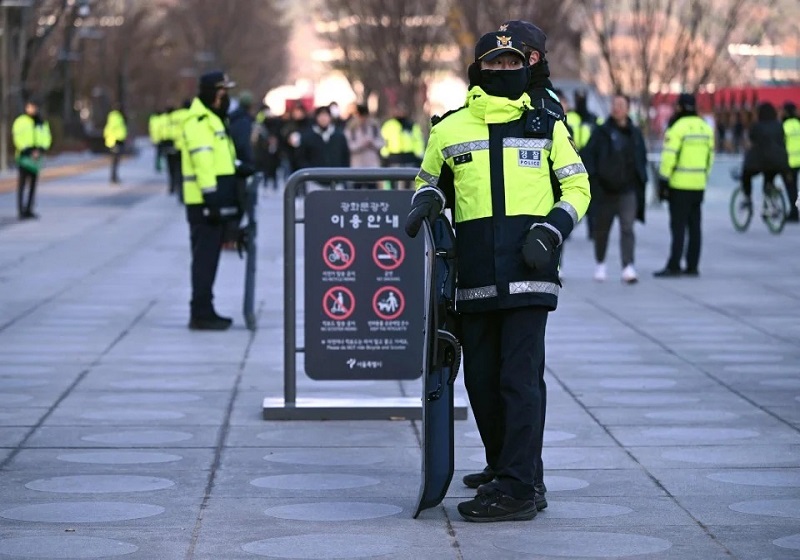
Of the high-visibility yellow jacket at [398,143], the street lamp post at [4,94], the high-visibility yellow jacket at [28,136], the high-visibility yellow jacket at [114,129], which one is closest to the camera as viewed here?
the high-visibility yellow jacket at [28,136]

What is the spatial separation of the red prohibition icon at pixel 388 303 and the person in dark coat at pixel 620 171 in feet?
26.6

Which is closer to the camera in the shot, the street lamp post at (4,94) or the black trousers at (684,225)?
the black trousers at (684,225)

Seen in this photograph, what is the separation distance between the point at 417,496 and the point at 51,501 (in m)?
1.41

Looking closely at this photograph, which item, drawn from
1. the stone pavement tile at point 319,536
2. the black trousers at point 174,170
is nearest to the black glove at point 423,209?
the stone pavement tile at point 319,536

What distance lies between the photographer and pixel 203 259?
45.2 feet

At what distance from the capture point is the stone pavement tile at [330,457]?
26.5 feet

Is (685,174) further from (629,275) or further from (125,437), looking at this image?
(125,437)

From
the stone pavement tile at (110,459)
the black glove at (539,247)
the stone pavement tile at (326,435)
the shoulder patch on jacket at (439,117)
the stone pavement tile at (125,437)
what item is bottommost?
the stone pavement tile at (326,435)

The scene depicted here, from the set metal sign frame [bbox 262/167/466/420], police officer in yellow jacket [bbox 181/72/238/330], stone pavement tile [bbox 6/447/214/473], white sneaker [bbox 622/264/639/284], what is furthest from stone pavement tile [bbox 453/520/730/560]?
white sneaker [bbox 622/264/639/284]

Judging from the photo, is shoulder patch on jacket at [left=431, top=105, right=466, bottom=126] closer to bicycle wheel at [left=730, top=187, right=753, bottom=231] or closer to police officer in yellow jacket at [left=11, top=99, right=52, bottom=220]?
bicycle wheel at [left=730, top=187, right=753, bottom=231]

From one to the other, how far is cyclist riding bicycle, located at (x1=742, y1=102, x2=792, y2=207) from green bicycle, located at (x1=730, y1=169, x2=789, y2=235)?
0.62 ft

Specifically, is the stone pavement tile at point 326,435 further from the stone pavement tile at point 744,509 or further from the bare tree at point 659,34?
the bare tree at point 659,34

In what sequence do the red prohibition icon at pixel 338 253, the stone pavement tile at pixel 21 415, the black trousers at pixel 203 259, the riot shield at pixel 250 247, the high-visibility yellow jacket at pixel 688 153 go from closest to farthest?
the stone pavement tile at pixel 21 415, the red prohibition icon at pixel 338 253, the riot shield at pixel 250 247, the black trousers at pixel 203 259, the high-visibility yellow jacket at pixel 688 153

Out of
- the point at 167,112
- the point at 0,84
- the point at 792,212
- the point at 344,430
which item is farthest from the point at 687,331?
the point at 0,84
